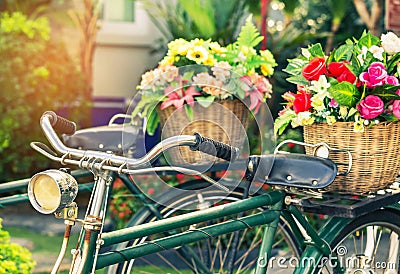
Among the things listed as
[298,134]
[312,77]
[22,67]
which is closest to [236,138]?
[312,77]

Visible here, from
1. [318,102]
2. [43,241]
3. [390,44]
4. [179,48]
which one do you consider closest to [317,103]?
[318,102]

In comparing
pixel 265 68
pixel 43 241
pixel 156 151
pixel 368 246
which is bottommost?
pixel 43 241

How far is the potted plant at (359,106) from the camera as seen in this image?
280 cm

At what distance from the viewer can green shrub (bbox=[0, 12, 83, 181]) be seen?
21.0 ft

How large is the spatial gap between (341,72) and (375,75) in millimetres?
129

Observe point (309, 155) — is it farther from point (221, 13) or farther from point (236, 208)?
point (221, 13)

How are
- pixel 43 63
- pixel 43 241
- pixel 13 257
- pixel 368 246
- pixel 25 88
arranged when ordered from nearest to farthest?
pixel 368 246, pixel 13 257, pixel 43 241, pixel 25 88, pixel 43 63

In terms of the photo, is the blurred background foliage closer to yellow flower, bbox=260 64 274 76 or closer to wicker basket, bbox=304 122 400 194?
yellow flower, bbox=260 64 274 76

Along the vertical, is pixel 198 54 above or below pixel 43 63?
above

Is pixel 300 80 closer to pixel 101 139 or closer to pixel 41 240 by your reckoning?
pixel 101 139

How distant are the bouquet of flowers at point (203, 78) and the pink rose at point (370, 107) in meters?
0.77

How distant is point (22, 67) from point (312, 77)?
4.11 metres

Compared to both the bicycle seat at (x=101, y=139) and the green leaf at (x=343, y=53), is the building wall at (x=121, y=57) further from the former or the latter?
the green leaf at (x=343, y=53)

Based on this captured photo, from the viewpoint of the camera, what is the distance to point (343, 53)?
9.62ft
